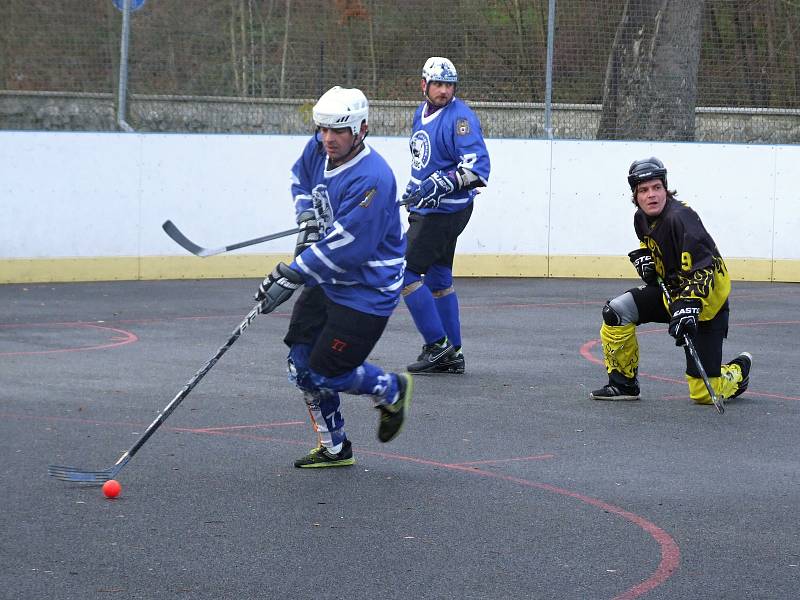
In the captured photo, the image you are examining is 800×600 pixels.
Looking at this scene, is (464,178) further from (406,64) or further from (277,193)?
(406,64)

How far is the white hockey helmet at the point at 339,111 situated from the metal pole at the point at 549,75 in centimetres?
884

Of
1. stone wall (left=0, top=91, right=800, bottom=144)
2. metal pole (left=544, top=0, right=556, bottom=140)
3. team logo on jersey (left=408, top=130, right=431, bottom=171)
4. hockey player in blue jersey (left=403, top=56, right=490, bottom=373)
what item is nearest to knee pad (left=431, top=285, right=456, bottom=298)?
hockey player in blue jersey (left=403, top=56, right=490, bottom=373)

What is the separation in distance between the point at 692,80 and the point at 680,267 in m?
7.83

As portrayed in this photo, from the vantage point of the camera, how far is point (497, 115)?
47.6 feet

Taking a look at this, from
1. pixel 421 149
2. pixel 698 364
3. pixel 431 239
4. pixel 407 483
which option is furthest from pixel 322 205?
pixel 421 149

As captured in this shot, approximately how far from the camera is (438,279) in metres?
8.85

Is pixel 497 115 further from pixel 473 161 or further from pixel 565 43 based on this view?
pixel 473 161

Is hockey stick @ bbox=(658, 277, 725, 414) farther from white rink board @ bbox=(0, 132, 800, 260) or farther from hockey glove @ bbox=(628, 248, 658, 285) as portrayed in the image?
white rink board @ bbox=(0, 132, 800, 260)

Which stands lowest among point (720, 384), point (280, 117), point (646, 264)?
point (720, 384)

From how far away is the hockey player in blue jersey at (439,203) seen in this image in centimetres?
860

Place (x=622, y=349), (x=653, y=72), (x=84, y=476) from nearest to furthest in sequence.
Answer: (x=84, y=476) < (x=622, y=349) < (x=653, y=72)

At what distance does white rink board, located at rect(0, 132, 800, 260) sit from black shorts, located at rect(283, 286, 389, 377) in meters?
7.87

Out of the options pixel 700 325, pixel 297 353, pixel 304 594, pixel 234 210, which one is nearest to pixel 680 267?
pixel 700 325

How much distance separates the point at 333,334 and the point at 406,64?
29.5 feet
